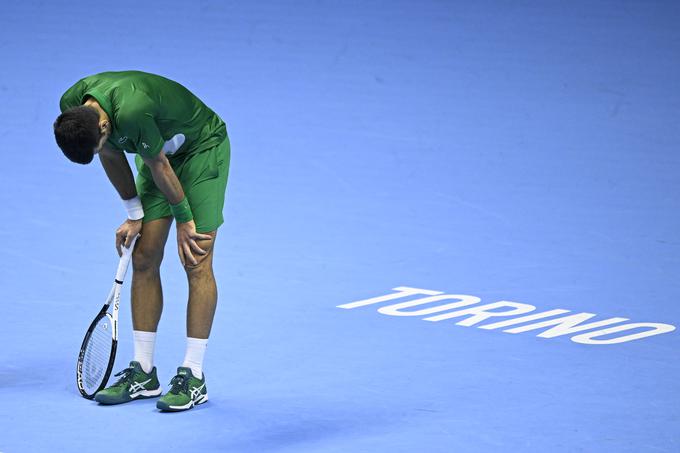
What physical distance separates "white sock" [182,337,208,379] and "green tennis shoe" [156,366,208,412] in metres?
0.02

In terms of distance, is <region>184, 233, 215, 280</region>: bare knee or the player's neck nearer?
the player's neck

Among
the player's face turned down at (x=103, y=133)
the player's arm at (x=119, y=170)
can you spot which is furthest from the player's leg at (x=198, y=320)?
the player's face turned down at (x=103, y=133)

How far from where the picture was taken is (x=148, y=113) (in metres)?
5.73

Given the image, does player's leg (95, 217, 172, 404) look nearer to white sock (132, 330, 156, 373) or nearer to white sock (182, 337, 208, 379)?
white sock (132, 330, 156, 373)

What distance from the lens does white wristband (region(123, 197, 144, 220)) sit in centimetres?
614

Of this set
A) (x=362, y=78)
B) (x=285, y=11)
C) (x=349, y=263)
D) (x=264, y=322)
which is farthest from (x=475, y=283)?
(x=285, y=11)

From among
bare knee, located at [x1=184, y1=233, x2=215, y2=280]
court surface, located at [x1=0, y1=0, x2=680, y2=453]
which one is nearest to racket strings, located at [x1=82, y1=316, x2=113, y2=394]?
court surface, located at [x1=0, y1=0, x2=680, y2=453]

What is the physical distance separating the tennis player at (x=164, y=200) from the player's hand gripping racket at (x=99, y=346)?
0.25 ft

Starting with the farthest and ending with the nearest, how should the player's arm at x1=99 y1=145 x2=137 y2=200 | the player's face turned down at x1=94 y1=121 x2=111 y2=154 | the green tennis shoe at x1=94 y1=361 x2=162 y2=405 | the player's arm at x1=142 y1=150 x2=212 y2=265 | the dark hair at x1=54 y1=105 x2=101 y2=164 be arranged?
the green tennis shoe at x1=94 y1=361 x2=162 y2=405 → the player's arm at x1=99 y1=145 x2=137 y2=200 → the player's arm at x1=142 y1=150 x2=212 y2=265 → the player's face turned down at x1=94 y1=121 x2=111 y2=154 → the dark hair at x1=54 y1=105 x2=101 y2=164

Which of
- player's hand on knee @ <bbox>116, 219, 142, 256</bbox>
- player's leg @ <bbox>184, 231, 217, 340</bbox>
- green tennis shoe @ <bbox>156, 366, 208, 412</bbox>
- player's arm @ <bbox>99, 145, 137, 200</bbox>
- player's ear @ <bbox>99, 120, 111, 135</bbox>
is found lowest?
green tennis shoe @ <bbox>156, 366, 208, 412</bbox>

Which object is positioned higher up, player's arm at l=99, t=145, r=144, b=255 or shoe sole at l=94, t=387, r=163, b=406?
player's arm at l=99, t=145, r=144, b=255

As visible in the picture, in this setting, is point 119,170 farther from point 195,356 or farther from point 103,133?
point 195,356

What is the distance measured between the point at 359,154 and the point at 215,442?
16.5 ft

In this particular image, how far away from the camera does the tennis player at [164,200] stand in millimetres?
5844
